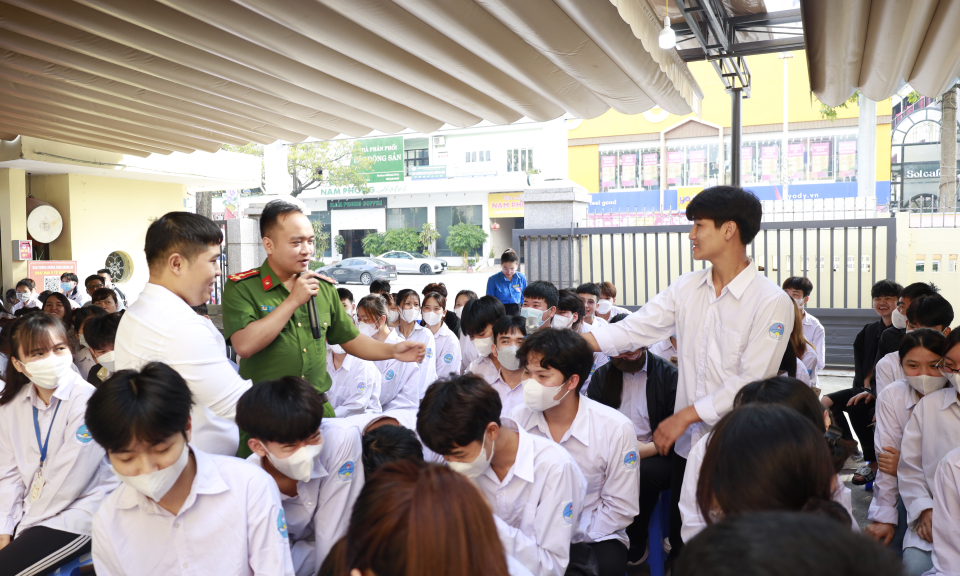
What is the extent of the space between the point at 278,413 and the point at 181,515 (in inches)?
14.3

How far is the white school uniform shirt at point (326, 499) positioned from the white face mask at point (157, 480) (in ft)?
1.39

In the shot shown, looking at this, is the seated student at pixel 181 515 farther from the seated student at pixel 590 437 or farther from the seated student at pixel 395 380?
the seated student at pixel 395 380

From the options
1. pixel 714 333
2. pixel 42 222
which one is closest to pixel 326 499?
pixel 714 333

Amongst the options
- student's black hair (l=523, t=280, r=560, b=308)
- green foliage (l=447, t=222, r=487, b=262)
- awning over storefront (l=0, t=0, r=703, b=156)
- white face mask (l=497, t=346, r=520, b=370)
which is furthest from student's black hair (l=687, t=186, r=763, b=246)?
green foliage (l=447, t=222, r=487, b=262)

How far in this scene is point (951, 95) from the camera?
35.0 feet

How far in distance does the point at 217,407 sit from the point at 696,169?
2373cm

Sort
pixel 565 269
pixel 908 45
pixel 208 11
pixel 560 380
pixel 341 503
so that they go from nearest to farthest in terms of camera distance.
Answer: pixel 341 503 < pixel 560 380 < pixel 208 11 < pixel 908 45 < pixel 565 269

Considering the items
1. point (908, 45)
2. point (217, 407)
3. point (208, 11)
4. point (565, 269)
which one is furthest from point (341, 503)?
point (565, 269)

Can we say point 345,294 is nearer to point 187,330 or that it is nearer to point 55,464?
point 55,464

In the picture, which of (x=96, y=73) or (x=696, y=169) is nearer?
(x=96, y=73)

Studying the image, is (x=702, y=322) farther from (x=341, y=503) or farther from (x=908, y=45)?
(x=908, y=45)

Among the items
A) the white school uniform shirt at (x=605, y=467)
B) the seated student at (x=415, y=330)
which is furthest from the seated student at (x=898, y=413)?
the seated student at (x=415, y=330)

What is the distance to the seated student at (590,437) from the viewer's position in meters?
2.40

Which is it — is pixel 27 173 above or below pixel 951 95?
below
